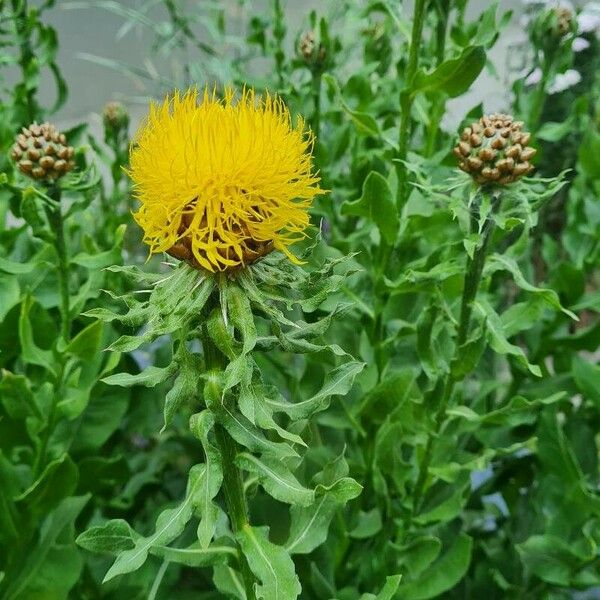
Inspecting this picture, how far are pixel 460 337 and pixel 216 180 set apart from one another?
13.1 inches

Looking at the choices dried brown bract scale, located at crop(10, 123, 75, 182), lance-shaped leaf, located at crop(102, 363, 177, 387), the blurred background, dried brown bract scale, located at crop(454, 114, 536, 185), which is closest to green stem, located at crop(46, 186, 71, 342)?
dried brown bract scale, located at crop(10, 123, 75, 182)

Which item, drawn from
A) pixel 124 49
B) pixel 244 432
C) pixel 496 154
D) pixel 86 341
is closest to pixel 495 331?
pixel 496 154

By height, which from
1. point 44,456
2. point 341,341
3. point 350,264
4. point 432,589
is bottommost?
point 432,589

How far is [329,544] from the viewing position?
36.7 inches

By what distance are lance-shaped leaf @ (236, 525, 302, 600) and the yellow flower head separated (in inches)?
8.6

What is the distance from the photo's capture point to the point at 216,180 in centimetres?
47

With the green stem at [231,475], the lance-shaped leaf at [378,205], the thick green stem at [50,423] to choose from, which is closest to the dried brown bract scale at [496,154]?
the lance-shaped leaf at [378,205]

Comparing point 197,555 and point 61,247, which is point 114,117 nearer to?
point 61,247

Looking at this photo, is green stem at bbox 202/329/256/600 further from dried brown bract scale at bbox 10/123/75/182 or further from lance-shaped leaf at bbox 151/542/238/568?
dried brown bract scale at bbox 10/123/75/182

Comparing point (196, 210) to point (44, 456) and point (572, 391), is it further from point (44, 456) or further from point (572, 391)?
point (572, 391)

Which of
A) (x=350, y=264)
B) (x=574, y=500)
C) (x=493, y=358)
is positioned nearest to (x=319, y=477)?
(x=350, y=264)

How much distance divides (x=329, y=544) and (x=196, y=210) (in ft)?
1.94

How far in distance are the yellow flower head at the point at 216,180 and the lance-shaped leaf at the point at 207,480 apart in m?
0.11

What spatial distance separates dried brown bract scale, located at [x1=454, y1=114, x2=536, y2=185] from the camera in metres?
0.60
